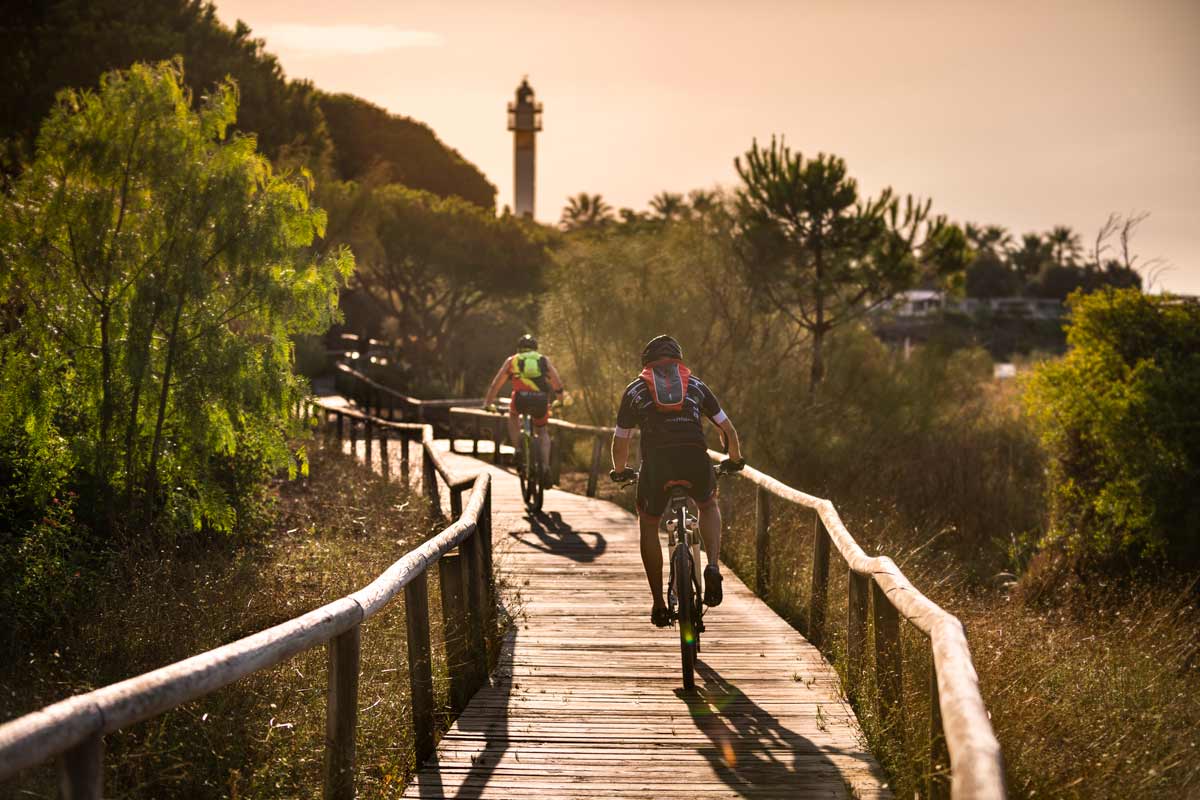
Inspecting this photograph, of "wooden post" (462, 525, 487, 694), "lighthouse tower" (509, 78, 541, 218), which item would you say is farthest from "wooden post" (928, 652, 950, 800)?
"lighthouse tower" (509, 78, 541, 218)

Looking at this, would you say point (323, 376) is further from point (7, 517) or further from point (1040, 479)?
point (7, 517)

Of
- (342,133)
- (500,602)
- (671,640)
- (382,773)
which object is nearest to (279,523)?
(500,602)

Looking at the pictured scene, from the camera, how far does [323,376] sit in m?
41.9

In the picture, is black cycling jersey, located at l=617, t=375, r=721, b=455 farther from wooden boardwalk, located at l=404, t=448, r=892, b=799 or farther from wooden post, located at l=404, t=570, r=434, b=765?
wooden post, located at l=404, t=570, r=434, b=765

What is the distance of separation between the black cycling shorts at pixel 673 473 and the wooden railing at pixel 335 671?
1.08 meters

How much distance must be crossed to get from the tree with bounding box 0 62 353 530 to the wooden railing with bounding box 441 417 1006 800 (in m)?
5.52

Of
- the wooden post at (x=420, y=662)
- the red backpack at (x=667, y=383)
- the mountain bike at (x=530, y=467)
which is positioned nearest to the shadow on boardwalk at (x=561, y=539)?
the mountain bike at (x=530, y=467)

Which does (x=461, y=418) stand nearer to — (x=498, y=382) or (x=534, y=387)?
(x=534, y=387)

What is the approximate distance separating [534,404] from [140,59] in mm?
17995

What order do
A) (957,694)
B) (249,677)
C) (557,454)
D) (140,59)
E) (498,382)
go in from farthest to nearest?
(140,59), (557,454), (498,382), (249,677), (957,694)

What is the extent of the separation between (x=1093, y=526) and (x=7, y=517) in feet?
41.2

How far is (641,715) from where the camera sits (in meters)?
6.12

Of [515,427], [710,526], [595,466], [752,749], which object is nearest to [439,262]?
[595,466]

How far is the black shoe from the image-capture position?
22.8 feet
